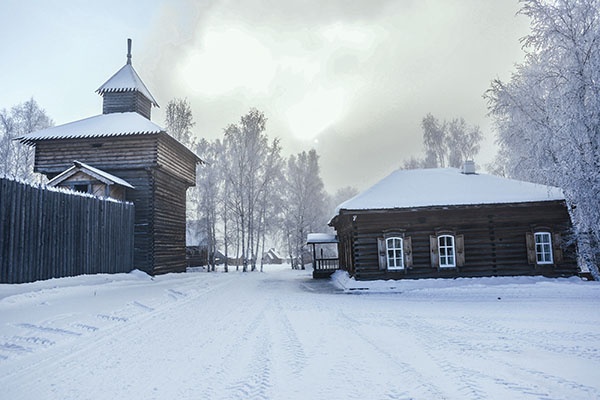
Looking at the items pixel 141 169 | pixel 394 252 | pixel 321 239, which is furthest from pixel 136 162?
pixel 394 252

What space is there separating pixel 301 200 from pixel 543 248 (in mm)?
23413

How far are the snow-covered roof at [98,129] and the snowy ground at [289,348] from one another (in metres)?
10.5

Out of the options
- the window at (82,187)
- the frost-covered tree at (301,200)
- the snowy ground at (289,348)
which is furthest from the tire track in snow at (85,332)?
the frost-covered tree at (301,200)

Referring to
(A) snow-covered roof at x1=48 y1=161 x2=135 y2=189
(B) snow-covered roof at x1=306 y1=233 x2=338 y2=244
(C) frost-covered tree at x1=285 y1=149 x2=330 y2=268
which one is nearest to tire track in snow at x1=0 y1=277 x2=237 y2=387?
(A) snow-covered roof at x1=48 y1=161 x2=135 y2=189

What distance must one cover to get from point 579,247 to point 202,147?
1197 inches

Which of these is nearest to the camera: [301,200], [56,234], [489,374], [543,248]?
[489,374]

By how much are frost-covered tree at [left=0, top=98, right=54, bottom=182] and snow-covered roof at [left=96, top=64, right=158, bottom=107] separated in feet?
37.3

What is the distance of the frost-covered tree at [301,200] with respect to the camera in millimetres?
37281

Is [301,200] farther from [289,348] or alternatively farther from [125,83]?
[289,348]

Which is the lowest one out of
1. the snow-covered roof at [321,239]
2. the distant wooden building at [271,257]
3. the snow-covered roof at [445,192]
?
the distant wooden building at [271,257]

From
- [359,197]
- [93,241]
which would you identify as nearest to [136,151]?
[93,241]

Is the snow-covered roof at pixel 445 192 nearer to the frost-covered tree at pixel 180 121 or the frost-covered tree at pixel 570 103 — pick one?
the frost-covered tree at pixel 570 103

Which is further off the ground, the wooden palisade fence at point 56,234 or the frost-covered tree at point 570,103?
the frost-covered tree at point 570,103

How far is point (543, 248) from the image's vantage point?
56.4 ft
